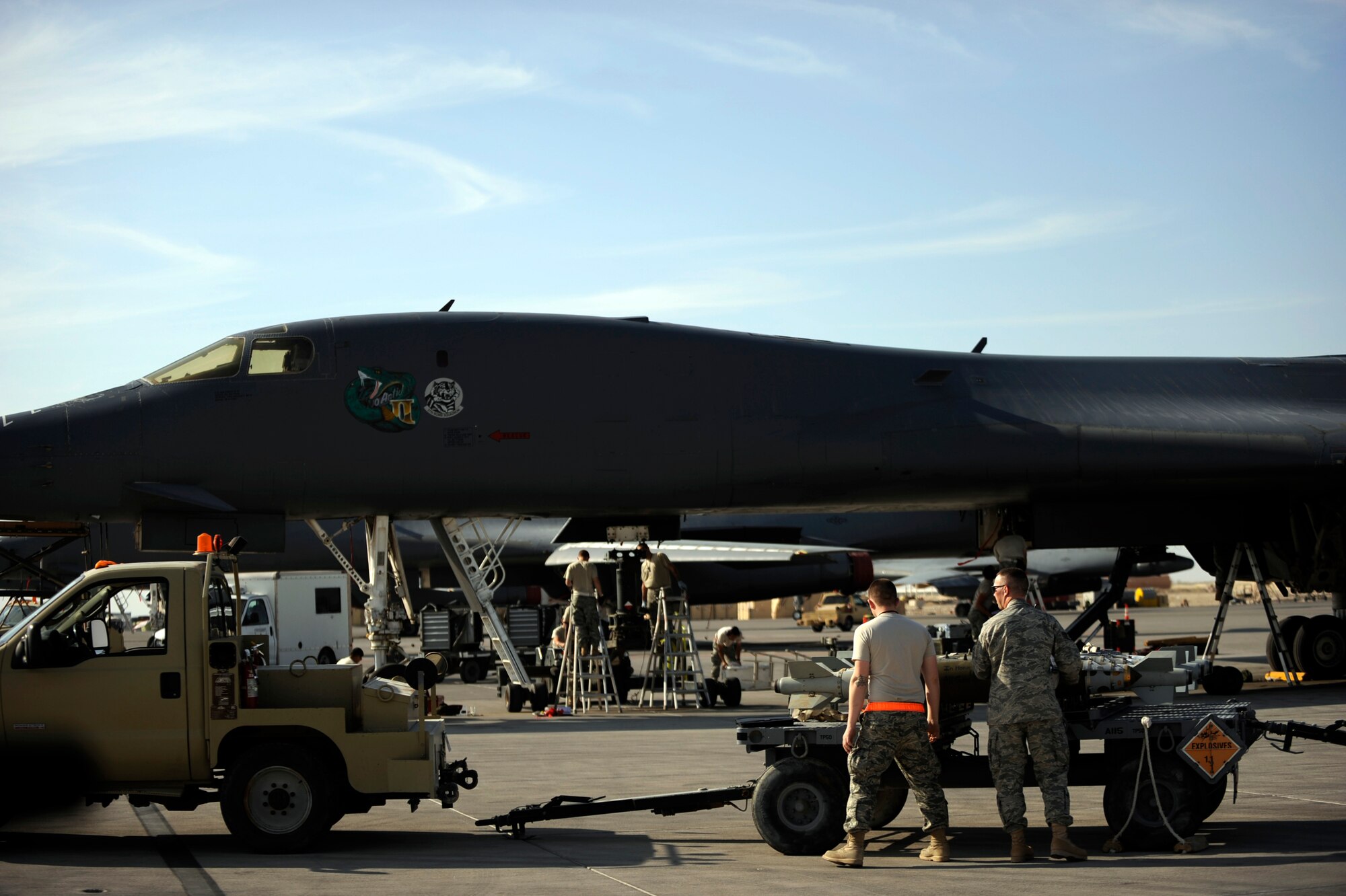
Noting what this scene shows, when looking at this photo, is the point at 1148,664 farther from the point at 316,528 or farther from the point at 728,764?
the point at 316,528

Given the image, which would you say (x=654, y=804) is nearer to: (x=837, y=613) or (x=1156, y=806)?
(x=1156, y=806)

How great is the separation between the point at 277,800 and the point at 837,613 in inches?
2285

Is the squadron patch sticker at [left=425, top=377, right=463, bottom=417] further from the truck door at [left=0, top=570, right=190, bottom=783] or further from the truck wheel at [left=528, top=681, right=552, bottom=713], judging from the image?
the truck door at [left=0, top=570, right=190, bottom=783]

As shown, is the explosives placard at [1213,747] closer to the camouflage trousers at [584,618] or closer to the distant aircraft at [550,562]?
the camouflage trousers at [584,618]

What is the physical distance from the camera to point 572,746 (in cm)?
1344

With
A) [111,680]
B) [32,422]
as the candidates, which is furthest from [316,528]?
[111,680]

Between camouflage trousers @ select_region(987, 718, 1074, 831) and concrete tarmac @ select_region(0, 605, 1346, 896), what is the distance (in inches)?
11.8

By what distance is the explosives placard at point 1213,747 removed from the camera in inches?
308

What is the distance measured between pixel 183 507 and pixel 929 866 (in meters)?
9.48

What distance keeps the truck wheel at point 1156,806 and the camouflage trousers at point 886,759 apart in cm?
114

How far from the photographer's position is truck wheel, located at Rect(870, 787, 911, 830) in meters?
8.80

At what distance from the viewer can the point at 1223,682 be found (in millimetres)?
16906

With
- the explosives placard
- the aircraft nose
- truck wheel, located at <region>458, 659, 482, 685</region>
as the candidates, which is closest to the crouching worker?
the explosives placard

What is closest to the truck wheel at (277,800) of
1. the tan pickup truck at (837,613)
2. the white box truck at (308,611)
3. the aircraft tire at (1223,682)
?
the aircraft tire at (1223,682)
